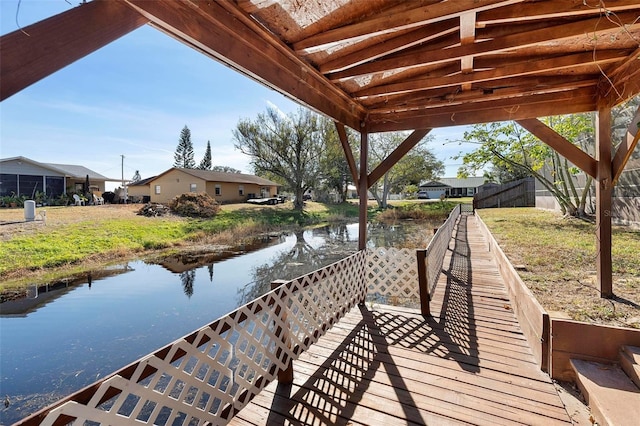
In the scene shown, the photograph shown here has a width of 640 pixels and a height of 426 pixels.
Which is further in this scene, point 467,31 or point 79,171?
point 79,171

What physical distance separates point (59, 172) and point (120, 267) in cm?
1549

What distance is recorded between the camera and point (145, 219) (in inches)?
566

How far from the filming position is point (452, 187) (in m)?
47.8

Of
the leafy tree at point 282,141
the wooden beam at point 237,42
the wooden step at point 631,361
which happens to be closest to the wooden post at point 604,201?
the wooden step at point 631,361

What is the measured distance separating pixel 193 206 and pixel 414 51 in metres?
17.3

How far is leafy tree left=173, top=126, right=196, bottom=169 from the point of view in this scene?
158 ft

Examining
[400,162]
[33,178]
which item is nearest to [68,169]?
[33,178]

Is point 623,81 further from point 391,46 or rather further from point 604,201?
point 391,46

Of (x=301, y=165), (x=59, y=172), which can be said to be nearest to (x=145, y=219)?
(x=59, y=172)

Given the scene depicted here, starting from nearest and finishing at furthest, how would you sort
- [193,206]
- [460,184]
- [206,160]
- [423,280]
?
[423,280], [193,206], [460,184], [206,160]

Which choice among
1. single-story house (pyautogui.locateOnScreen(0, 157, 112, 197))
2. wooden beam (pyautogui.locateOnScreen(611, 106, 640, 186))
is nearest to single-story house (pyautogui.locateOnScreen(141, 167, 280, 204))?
single-story house (pyautogui.locateOnScreen(0, 157, 112, 197))

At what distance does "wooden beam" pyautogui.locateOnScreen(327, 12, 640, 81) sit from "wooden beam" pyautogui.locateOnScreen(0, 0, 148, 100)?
197 cm

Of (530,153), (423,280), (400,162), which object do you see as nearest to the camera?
(423,280)

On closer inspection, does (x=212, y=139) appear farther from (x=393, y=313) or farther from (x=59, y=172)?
(x=393, y=313)
